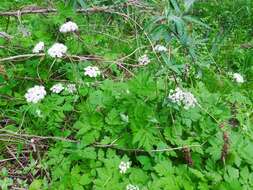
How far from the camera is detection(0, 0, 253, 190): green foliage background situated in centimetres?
235

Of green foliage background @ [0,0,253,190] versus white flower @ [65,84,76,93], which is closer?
green foliage background @ [0,0,253,190]

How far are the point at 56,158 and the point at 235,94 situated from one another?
1.21 metres

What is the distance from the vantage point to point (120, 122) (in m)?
2.52

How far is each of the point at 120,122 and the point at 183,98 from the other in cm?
36

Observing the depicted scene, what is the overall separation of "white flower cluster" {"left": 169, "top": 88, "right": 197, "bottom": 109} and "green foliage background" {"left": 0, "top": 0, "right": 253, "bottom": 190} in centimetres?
4

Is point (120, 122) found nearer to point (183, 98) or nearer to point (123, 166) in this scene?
point (123, 166)

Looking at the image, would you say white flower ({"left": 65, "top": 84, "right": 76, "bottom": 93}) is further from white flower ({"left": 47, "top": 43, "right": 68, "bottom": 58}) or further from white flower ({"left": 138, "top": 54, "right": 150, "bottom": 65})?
white flower ({"left": 138, "top": 54, "right": 150, "bottom": 65})

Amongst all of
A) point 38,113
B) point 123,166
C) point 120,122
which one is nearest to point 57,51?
point 38,113

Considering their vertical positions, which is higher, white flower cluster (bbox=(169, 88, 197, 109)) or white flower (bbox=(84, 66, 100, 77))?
white flower (bbox=(84, 66, 100, 77))

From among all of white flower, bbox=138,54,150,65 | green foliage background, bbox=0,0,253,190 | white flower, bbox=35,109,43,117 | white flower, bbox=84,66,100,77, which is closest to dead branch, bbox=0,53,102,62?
green foliage background, bbox=0,0,253,190

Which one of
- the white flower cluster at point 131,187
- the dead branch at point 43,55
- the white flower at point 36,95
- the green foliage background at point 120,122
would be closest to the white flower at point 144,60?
the green foliage background at point 120,122

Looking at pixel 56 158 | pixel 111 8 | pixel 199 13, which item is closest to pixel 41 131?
pixel 56 158

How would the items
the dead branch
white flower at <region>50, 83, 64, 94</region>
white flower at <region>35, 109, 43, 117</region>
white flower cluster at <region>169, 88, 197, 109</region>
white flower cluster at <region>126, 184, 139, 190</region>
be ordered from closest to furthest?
1. white flower cluster at <region>126, 184, 139, 190</region>
2. white flower cluster at <region>169, 88, 197, 109</region>
3. white flower at <region>35, 109, 43, 117</region>
4. white flower at <region>50, 83, 64, 94</region>
5. the dead branch

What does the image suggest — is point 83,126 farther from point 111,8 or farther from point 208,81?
point 208,81
